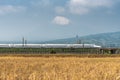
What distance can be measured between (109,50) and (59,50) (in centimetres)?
1590

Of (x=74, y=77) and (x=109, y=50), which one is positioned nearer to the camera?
(x=74, y=77)

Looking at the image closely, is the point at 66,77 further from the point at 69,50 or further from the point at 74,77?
the point at 69,50

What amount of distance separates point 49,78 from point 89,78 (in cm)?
191

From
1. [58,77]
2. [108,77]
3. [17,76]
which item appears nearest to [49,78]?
[58,77]

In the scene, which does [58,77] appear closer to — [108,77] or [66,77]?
[66,77]

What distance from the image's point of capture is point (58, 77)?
1630 centimetres

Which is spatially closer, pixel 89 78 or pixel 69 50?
pixel 89 78

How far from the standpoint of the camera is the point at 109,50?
105 meters

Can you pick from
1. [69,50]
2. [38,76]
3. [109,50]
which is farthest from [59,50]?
[38,76]

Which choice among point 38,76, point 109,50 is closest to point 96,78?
point 38,76

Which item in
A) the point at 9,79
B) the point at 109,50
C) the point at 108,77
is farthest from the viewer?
the point at 109,50

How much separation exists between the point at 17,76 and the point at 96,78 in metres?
3.77

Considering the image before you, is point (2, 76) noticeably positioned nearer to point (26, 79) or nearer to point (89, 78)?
point (26, 79)

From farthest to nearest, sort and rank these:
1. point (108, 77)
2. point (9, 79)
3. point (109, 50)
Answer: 1. point (109, 50)
2. point (108, 77)
3. point (9, 79)
